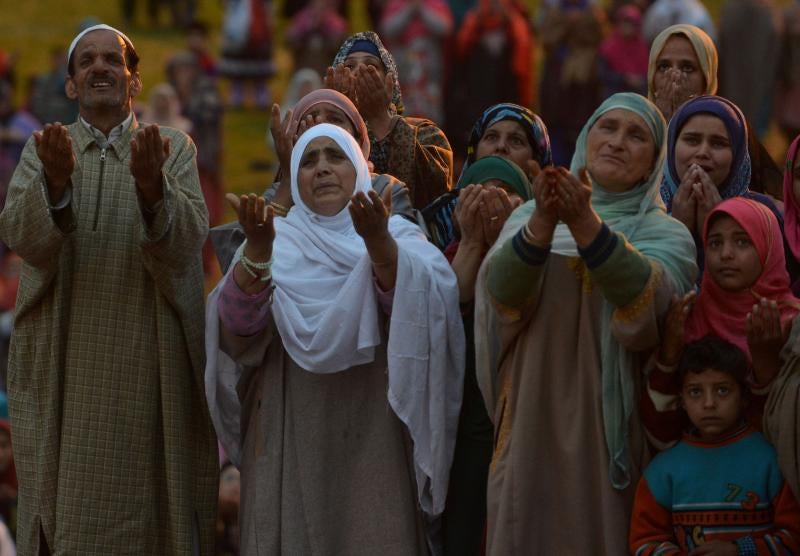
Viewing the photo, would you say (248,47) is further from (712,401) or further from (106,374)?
(712,401)

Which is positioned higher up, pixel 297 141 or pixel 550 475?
pixel 297 141

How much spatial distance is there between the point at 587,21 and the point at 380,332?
33.0 feet

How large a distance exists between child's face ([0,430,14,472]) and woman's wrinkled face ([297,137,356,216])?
4342 mm

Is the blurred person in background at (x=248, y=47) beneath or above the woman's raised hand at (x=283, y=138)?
above

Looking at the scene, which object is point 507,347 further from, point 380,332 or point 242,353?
point 242,353

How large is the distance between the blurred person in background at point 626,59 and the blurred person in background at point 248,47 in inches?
228

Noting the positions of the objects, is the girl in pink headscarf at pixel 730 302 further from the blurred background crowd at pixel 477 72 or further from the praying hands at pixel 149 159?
the blurred background crowd at pixel 477 72

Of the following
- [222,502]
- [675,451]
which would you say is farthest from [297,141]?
[222,502]

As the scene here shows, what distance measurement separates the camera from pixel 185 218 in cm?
699

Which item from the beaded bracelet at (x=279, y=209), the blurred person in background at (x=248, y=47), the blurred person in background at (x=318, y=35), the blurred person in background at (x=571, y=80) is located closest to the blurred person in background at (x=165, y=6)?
the blurred person in background at (x=248, y=47)

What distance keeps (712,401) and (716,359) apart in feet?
0.44

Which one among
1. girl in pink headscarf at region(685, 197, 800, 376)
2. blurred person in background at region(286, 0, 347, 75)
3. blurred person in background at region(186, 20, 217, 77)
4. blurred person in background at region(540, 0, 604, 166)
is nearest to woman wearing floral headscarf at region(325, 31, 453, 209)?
girl in pink headscarf at region(685, 197, 800, 376)

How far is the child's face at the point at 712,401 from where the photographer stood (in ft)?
A: 20.9

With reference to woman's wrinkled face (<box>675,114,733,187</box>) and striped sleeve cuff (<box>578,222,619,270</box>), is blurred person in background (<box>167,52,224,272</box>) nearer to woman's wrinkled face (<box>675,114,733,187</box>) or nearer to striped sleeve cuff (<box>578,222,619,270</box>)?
woman's wrinkled face (<box>675,114,733,187</box>)
